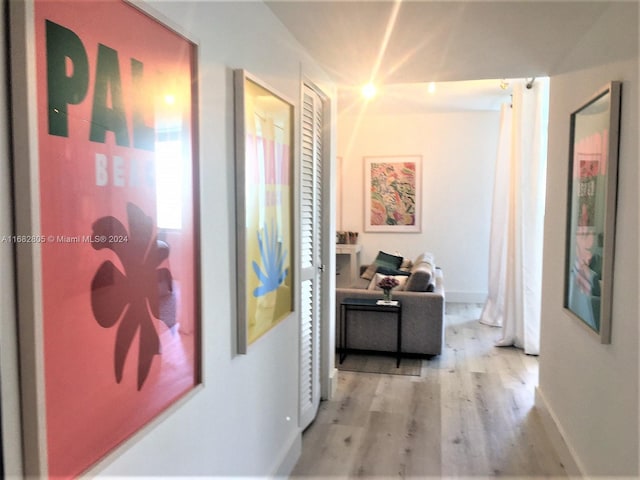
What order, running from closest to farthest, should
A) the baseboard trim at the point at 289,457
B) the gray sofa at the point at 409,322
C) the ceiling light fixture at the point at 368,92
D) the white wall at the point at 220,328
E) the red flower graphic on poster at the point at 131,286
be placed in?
the red flower graphic on poster at the point at 131,286 → the white wall at the point at 220,328 → the baseboard trim at the point at 289,457 → the gray sofa at the point at 409,322 → the ceiling light fixture at the point at 368,92

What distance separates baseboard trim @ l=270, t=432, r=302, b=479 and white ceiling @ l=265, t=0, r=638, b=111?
2102mm

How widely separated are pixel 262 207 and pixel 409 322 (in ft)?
9.12

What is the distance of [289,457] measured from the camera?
8.50 ft

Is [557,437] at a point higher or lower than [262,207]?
lower

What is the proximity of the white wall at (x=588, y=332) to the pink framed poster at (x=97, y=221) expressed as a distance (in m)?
1.56

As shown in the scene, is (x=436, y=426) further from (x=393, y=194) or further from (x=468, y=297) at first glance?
(x=393, y=194)

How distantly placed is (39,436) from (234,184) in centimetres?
110

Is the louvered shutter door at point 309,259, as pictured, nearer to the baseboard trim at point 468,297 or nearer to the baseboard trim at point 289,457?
the baseboard trim at point 289,457

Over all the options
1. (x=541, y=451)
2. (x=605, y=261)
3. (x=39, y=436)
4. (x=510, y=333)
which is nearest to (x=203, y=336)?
(x=39, y=436)

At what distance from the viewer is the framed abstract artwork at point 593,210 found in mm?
1964

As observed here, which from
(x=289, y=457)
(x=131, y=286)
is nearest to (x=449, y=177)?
(x=289, y=457)

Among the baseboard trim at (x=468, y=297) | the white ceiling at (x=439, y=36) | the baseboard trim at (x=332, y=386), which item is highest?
the white ceiling at (x=439, y=36)

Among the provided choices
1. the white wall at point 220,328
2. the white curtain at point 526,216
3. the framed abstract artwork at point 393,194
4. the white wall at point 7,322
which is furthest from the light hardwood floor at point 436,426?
the framed abstract artwork at point 393,194

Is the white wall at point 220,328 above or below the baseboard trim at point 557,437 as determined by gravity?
above
